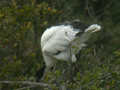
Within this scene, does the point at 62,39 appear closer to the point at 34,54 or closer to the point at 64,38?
the point at 64,38

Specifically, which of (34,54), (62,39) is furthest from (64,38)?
(34,54)

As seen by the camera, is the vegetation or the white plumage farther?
the white plumage

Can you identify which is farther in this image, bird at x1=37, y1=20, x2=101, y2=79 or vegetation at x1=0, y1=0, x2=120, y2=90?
bird at x1=37, y1=20, x2=101, y2=79

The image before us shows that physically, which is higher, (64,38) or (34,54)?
(64,38)

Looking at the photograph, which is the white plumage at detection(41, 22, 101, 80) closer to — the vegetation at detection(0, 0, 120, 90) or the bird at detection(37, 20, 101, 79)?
the bird at detection(37, 20, 101, 79)

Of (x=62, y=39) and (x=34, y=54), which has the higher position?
(x=62, y=39)

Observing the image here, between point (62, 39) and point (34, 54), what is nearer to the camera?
point (62, 39)

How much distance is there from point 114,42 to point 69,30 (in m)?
2.56

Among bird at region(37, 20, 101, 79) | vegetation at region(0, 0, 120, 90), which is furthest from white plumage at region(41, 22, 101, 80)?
vegetation at region(0, 0, 120, 90)

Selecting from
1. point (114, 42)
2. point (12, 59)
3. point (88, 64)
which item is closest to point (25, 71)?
point (12, 59)

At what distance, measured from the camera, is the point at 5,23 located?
3861mm

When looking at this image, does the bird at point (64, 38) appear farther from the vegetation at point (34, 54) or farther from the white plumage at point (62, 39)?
the vegetation at point (34, 54)

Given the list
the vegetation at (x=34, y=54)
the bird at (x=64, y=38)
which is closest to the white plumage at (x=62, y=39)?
the bird at (x=64, y=38)

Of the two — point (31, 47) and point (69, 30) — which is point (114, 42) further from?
point (69, 30)
